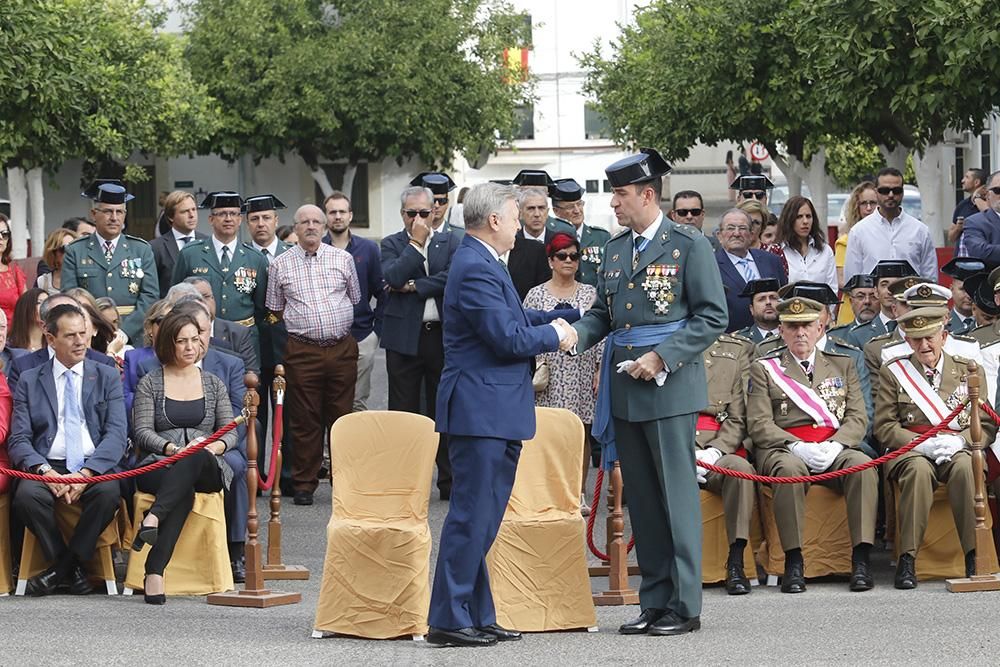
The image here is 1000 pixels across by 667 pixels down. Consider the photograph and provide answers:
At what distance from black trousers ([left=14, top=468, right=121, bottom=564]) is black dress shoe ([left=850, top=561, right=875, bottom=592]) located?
3930mm

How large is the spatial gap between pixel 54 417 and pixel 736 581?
149 inches

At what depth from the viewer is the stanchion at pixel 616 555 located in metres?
8.96

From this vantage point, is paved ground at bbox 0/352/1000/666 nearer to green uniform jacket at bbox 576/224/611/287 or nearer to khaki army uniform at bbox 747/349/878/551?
khaki army uniform at bbox 747/349/878/551

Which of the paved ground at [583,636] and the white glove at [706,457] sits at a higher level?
the white glove at [706,457]

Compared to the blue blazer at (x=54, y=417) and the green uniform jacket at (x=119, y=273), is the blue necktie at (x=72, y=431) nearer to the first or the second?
the blue blazer at (x=54, y=417)

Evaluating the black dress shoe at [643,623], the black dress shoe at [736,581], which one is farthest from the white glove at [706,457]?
the black dress shoe at [643,623]

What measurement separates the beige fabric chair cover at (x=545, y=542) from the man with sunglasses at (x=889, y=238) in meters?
4.93

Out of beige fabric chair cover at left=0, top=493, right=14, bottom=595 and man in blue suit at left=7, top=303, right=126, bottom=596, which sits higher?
man in blue suit at left=7, top=303, right=126, bottom=596

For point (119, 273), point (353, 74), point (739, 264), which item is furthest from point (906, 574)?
point (353, 74)

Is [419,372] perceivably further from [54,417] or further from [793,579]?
[793,579]

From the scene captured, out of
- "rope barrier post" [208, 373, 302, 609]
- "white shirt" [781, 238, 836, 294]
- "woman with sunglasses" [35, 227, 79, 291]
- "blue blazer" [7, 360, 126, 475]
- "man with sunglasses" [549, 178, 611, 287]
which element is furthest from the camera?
"woman with sunglasses" [35, 227, 79, 291]

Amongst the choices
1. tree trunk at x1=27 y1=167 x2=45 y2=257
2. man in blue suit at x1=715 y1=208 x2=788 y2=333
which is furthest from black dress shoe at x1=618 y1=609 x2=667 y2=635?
tree trunk at x1=27 y1=167 x2=45 y2=257

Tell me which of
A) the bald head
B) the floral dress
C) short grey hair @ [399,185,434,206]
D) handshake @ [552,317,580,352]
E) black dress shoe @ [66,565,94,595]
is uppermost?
short grey hair @ [399,185,434,206]

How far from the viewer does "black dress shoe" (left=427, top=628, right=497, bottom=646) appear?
787cm
